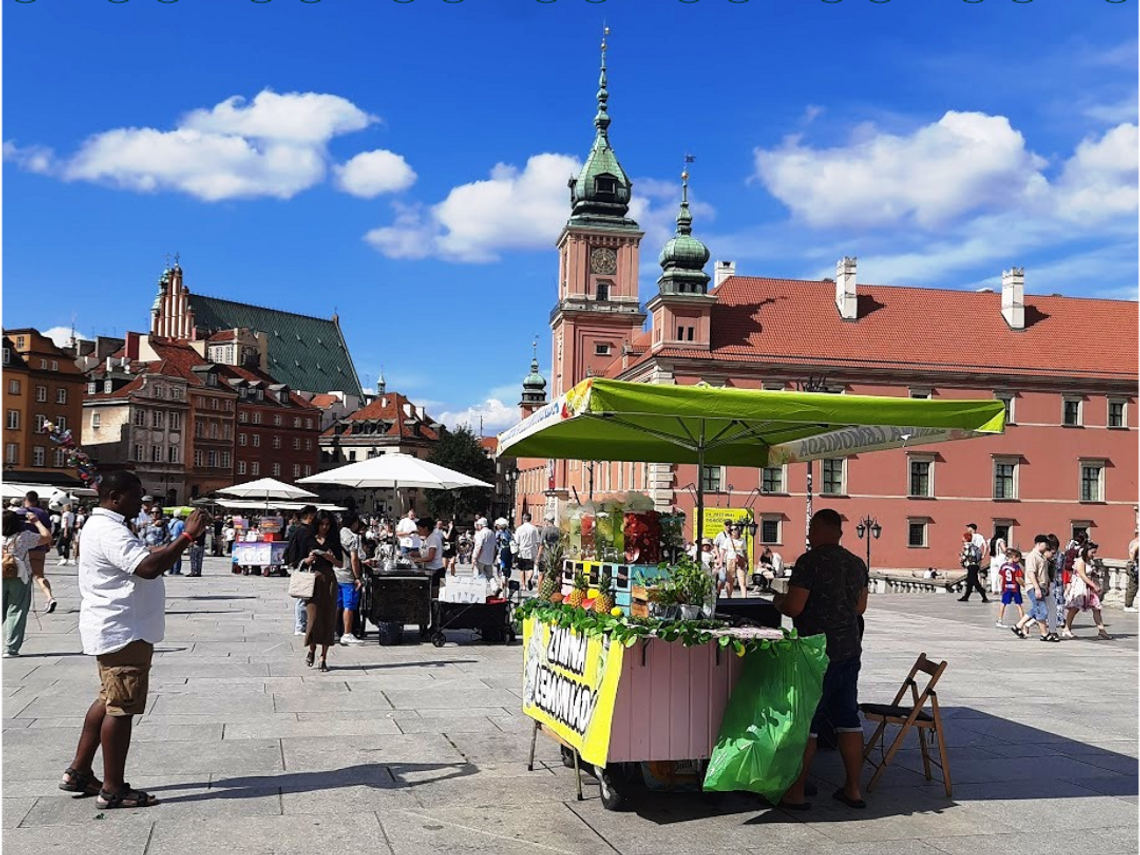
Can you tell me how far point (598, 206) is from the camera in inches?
3260

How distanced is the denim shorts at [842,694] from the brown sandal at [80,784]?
462cm

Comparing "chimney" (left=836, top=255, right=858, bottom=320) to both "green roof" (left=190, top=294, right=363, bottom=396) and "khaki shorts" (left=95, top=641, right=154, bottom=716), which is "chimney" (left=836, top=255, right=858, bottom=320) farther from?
"green roof" (left=190, top=294, right=363, bottom=396)

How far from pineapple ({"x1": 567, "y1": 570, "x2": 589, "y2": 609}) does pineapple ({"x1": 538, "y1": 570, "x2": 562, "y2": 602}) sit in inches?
12.1

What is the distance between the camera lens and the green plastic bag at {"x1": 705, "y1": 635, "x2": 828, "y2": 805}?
6.79 m

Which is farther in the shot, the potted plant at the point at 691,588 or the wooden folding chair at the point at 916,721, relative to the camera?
the wooden folding chair at the point at 916,721

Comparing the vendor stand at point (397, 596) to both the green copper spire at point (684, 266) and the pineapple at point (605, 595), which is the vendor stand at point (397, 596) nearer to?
the pineapple at point (605, 595)

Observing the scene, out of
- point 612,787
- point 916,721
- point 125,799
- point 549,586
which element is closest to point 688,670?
point 612,787

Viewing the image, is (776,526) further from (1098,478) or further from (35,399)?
(35,399)

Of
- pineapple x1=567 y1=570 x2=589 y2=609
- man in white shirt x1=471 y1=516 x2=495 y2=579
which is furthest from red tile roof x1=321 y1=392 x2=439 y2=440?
pineapple x1=567 y1=570 x2=589 y2=609

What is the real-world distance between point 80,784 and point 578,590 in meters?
3.46

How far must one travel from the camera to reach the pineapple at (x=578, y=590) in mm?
8041

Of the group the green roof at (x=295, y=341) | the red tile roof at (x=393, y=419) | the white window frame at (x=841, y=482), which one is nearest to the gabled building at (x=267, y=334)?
the green roof at (x=295, y=341)

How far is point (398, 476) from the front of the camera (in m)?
18.7

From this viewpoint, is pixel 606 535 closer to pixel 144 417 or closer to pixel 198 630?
pixel 198 630
